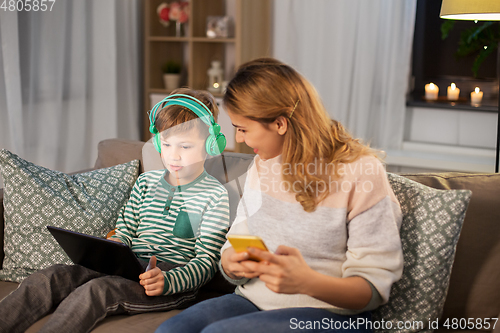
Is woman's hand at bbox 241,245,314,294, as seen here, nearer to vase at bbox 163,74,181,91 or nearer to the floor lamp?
the floor lamp

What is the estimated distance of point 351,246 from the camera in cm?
103

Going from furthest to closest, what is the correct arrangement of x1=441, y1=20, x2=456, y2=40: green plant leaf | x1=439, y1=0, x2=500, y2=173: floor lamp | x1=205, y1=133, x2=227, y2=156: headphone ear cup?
x1=441, y1=20, x2=456, y2=40: green plant leaf < x1=439, y1=0, x2=500, y2=173: floor lamp < x1=205, y1=133, x2=227, y2=156: headphone ear cup

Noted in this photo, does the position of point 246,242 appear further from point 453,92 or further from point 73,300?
point 453,92

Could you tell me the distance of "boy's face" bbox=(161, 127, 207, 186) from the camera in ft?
4.27

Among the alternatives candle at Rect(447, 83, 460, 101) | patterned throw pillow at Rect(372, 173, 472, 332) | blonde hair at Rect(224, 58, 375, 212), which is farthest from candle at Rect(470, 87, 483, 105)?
blonde hair at Rect(224, 58, 375, 212)

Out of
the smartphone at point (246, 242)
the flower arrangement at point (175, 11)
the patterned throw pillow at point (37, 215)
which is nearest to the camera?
the smartphone at point (246, 242)

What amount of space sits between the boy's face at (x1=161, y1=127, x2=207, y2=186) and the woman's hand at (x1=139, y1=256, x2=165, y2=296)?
28 cm

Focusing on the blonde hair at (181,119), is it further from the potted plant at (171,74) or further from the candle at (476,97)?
the candle at (476,97)

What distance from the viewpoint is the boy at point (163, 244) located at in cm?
117

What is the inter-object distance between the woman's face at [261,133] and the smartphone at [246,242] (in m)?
0.27

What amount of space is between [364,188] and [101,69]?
242 centimetres

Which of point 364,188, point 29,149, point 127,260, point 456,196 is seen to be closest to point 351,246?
point 364,188

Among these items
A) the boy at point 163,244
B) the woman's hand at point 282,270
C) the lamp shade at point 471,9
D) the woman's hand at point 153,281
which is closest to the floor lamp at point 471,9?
the lamp shade at point 471,9

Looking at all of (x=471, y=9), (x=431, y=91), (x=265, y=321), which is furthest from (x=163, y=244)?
Answer: (x=431, y=91)
